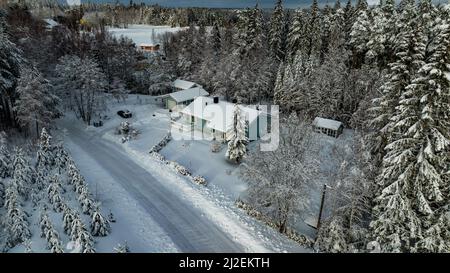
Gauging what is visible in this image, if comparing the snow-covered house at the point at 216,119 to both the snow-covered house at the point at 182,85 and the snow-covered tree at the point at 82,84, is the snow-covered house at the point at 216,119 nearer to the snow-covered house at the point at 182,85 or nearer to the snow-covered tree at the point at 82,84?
the snow-covered house at the point at 182,85

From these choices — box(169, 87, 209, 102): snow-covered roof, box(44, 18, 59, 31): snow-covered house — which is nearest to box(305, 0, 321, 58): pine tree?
box(169, 87, 209, 102): snow-covered roof

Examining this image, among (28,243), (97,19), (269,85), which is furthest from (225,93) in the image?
(97,19)

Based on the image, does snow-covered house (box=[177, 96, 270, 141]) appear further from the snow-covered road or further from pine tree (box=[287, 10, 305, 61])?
pine tree (box=[287, 10, 305, 61])

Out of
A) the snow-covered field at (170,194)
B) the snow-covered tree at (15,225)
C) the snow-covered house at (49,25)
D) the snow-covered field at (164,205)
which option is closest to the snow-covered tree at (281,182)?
the snow-covered field at (170,194)

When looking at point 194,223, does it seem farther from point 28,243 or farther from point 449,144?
point 449,144

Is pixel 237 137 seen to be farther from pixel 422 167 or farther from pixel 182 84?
pixel 182 84

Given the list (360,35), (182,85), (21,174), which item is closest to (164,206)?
(21,174)
